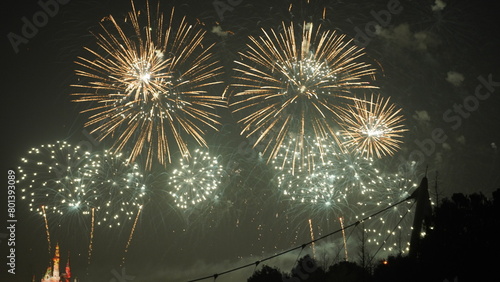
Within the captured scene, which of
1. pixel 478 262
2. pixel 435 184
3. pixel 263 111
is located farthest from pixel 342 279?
pixel 478 262

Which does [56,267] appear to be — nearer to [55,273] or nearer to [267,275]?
[55,273]

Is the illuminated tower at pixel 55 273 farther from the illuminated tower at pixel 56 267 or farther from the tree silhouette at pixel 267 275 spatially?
the tree silhouette at pixel 267 275

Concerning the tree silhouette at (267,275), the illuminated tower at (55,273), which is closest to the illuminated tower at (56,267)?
the illuminated tower at (55,273)

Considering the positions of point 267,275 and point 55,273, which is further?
point 55,273

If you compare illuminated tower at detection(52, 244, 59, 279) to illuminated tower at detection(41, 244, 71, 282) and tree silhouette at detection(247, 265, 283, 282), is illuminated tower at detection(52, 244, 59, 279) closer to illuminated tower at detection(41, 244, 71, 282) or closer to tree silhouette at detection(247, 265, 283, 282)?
illuminated tower at detection(41, 244, 71, 282)

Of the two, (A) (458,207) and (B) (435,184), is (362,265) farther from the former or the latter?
(A) (458,207)

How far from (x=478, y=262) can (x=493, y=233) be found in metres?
1.09

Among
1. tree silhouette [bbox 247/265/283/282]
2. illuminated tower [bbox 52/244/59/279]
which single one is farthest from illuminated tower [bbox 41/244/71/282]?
tree silhouette [bbox 247/265/283/282]

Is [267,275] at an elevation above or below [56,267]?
below

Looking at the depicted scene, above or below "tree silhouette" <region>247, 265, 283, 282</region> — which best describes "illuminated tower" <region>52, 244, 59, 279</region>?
above

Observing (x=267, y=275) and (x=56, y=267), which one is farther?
(x=56, y=267)

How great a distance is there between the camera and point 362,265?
37594 mm

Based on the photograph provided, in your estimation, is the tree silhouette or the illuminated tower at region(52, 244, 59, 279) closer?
the tree silhouette

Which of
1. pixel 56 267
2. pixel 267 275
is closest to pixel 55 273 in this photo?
pixel 56 267
